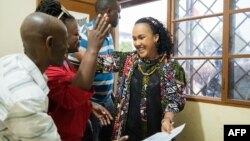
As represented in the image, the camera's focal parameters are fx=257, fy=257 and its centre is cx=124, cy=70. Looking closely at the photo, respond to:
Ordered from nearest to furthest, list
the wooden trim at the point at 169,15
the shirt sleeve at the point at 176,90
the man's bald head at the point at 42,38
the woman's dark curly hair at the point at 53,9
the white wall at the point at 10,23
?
the man's bald head at the point at 42,38 → the woman's dark curly hair at the point at 53,9 → the shirt sleeve at the point at 176,90 → the white wall at the point at 10,23 → the wooden trim at the point at 169,15

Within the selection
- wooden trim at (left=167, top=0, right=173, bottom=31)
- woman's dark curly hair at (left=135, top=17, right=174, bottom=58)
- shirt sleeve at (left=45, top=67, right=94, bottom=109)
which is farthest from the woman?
shirt sleeve at (left=45, top=67, right=94, bottom=109)

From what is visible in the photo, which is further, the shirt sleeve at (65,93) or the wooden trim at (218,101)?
Result: the wooden trim at (218,101)

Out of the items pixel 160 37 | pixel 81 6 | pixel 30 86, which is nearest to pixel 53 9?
pixel 30 86

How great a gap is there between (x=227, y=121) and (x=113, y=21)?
1.04 metres

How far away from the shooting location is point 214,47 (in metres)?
1.84

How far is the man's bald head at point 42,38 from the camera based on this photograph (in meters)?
0.77

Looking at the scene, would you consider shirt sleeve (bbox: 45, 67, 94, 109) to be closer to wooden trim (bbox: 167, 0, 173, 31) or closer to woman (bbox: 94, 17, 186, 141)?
woman (bbox: 94, 17, 186, 141)

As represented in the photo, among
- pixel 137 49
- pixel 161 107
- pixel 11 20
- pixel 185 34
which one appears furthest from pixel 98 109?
pixel 11 20

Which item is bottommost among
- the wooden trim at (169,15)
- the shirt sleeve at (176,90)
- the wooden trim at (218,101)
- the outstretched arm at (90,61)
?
the wooden trim at (218,101)

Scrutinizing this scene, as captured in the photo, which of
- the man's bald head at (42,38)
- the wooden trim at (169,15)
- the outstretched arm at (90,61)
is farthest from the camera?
the wooden trim at (169,15)

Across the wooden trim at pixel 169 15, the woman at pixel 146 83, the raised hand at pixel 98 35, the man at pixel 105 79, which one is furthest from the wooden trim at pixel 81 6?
the raised hand at pixel 98 35

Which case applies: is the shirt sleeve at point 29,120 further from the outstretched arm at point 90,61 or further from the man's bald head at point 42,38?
the outstretched arm at point 90,61

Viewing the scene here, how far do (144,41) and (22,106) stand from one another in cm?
108

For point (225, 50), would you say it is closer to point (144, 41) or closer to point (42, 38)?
point (144, 41)
